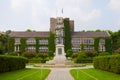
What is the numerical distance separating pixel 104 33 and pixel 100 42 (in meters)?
4.52

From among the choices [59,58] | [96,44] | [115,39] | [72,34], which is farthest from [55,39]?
[59,58]

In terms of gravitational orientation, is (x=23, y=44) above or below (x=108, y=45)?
above

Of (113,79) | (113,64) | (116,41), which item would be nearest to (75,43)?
(116,41)

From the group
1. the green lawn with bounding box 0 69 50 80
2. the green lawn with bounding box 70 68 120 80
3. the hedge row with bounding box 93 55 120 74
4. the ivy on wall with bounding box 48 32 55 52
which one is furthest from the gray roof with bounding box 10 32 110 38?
the green lawn with bounding box 0 69 50 80

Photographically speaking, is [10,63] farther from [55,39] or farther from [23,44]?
[23,44]

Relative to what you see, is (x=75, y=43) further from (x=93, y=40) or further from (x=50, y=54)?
(x=50, y=54)

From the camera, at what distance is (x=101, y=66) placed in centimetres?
4378

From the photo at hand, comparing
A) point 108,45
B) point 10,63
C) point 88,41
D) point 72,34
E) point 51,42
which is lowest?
point 10,63

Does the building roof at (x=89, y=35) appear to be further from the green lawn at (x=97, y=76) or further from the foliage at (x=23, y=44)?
the green lawn at (x=97, y=76)

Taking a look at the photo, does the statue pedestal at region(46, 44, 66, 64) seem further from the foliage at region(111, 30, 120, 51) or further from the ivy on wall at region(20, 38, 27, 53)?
the foliage at region(111, 30, 120, 51)

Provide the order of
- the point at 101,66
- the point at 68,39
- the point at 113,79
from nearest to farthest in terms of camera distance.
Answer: the point at 113,79 < the point at 101,66 < the point at 68,39

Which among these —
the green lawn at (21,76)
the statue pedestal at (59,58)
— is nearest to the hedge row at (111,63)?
the green lawn at (21,76)

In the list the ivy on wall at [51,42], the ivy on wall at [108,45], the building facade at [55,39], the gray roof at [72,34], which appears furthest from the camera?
the gray roof at [72,34]

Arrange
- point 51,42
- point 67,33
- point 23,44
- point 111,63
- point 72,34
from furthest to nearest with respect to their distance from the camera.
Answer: point 72,34 → point 23,44 → point 67,33 → point 51,42 → point 111,63
